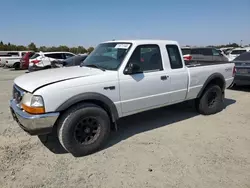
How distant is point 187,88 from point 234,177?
226 cm

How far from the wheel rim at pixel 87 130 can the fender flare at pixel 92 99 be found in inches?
12.0

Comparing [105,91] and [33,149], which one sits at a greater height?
[105,91]

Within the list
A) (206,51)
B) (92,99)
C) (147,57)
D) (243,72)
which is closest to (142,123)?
(147,57)

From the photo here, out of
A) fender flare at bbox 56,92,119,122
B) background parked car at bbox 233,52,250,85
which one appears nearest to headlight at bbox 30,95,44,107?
fender flare at bbox 56,92,119,122

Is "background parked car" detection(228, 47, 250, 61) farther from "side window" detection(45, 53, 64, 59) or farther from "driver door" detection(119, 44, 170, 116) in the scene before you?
"driver door" detection(119, 44, 170, 116)

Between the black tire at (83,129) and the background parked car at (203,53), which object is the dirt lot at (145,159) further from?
the background parked car at (203,53)

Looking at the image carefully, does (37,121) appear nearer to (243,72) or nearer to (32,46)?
(243,72)

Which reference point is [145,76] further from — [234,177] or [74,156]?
[234,177]

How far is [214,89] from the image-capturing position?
5566mm

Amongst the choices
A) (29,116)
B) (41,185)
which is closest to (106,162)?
(41,185)

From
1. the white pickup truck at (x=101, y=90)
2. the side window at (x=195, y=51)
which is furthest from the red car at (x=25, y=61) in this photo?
the white pickup truck at (x=101, y=90)

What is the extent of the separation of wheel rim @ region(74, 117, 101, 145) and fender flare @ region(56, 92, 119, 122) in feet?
1.00

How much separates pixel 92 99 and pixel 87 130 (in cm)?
52

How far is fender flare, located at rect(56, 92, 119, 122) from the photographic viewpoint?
3252 mm
